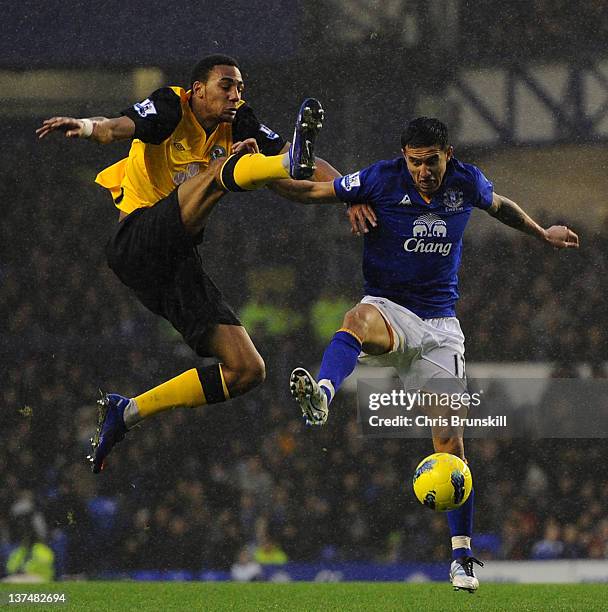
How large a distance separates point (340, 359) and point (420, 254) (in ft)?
2.95

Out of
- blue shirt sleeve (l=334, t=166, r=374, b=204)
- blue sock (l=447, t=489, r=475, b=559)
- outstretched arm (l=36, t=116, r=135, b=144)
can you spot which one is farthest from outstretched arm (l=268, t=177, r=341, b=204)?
blue sock (l=447, t=489, r=475, b=559)

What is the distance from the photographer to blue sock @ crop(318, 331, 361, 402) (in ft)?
18.3

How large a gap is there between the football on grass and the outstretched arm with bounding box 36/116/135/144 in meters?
2.20

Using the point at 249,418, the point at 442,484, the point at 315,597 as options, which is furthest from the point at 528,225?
the point at 249,418

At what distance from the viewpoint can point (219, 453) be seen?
1033cm

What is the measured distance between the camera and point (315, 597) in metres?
7.59

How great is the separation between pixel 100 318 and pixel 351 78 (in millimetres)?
3144

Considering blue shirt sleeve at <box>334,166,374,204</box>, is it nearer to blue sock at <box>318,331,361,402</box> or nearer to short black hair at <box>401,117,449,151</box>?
short black hair at <box>401,117,449,151</box>

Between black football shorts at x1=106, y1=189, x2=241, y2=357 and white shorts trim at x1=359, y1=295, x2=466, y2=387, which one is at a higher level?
black football shorts at x1=106, y1=189, x2=241, y2=357

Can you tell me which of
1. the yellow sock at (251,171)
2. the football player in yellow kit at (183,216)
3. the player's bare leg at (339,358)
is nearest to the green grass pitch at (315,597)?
the football player in yellow kit at (183,216)

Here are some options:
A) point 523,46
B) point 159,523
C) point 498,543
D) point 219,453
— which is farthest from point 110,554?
point 523,46

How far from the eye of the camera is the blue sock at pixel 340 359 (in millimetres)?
5580

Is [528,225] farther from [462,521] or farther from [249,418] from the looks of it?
[249,418]

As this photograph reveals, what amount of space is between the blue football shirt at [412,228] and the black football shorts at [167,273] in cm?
85
